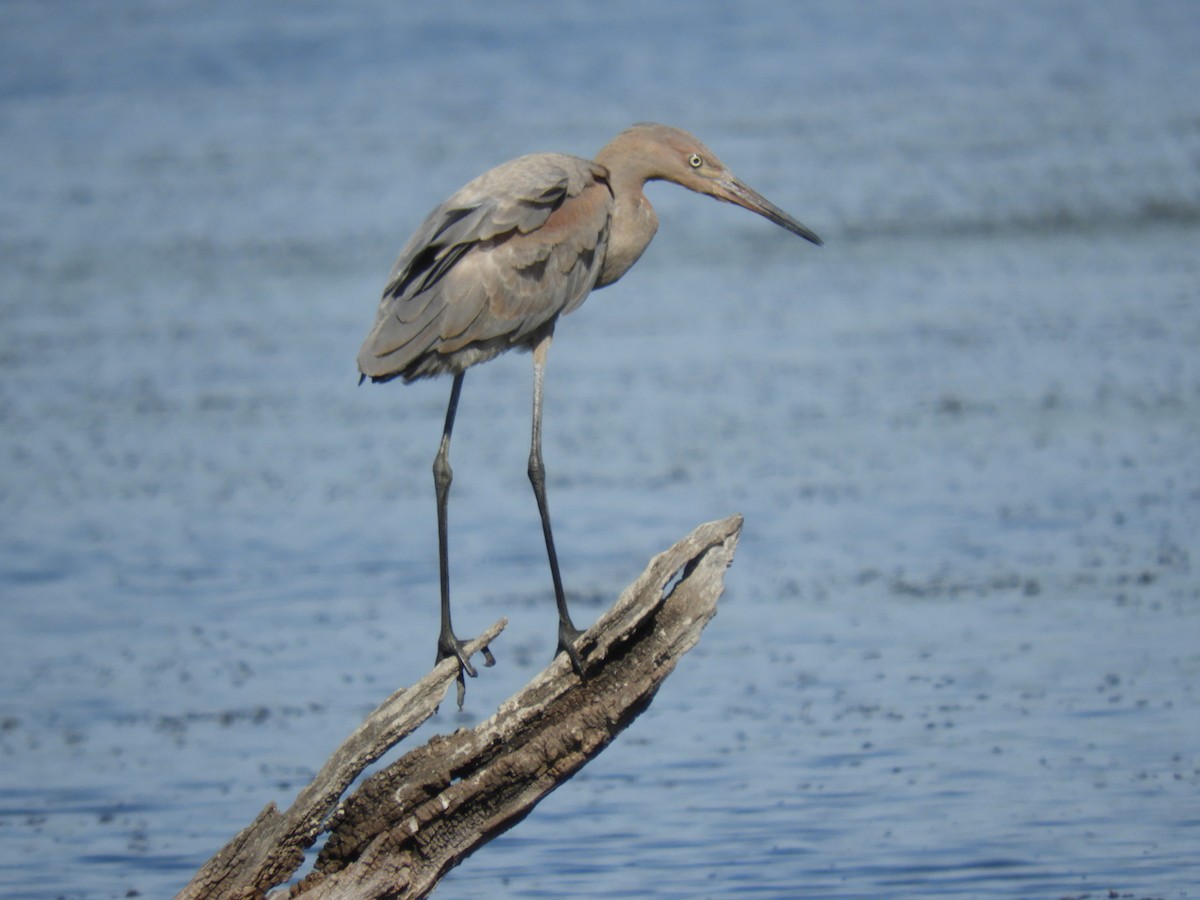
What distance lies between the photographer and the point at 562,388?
43.1 ft

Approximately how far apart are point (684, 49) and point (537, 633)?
64.2 feet

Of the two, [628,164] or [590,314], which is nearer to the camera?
[628,164]

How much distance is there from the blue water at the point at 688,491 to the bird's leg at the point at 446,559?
1046 mm

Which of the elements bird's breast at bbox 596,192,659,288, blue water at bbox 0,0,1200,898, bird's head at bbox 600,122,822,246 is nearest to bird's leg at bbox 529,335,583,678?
bird's breast at bbox 596,192,659,288

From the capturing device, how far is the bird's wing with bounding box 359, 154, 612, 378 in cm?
611

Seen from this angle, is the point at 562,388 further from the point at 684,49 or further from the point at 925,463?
the point at 684,49

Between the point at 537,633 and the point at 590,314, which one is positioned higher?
the point at 590,314

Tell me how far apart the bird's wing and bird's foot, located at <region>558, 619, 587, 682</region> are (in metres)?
0.98

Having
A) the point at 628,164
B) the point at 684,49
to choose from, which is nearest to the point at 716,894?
the point at 628,164

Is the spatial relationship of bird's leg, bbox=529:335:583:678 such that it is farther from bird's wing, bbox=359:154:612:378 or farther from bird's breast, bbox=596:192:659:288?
bird's breast, bbox=596:192:659:288

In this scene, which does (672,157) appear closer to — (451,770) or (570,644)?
(570,644)

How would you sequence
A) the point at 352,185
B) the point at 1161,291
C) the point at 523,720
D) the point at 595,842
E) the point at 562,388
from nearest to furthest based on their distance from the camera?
the point at 523,720, the point at 595,842, the point at 562,388, the point at 1161,291, the point at 352,185

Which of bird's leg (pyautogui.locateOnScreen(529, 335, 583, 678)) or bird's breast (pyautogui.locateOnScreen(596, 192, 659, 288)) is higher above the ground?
bird's breast (pyautogui.locateOnScreen(596, 192, 659, 288))

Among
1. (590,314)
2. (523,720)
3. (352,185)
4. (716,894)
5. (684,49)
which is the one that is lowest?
(716,894)
